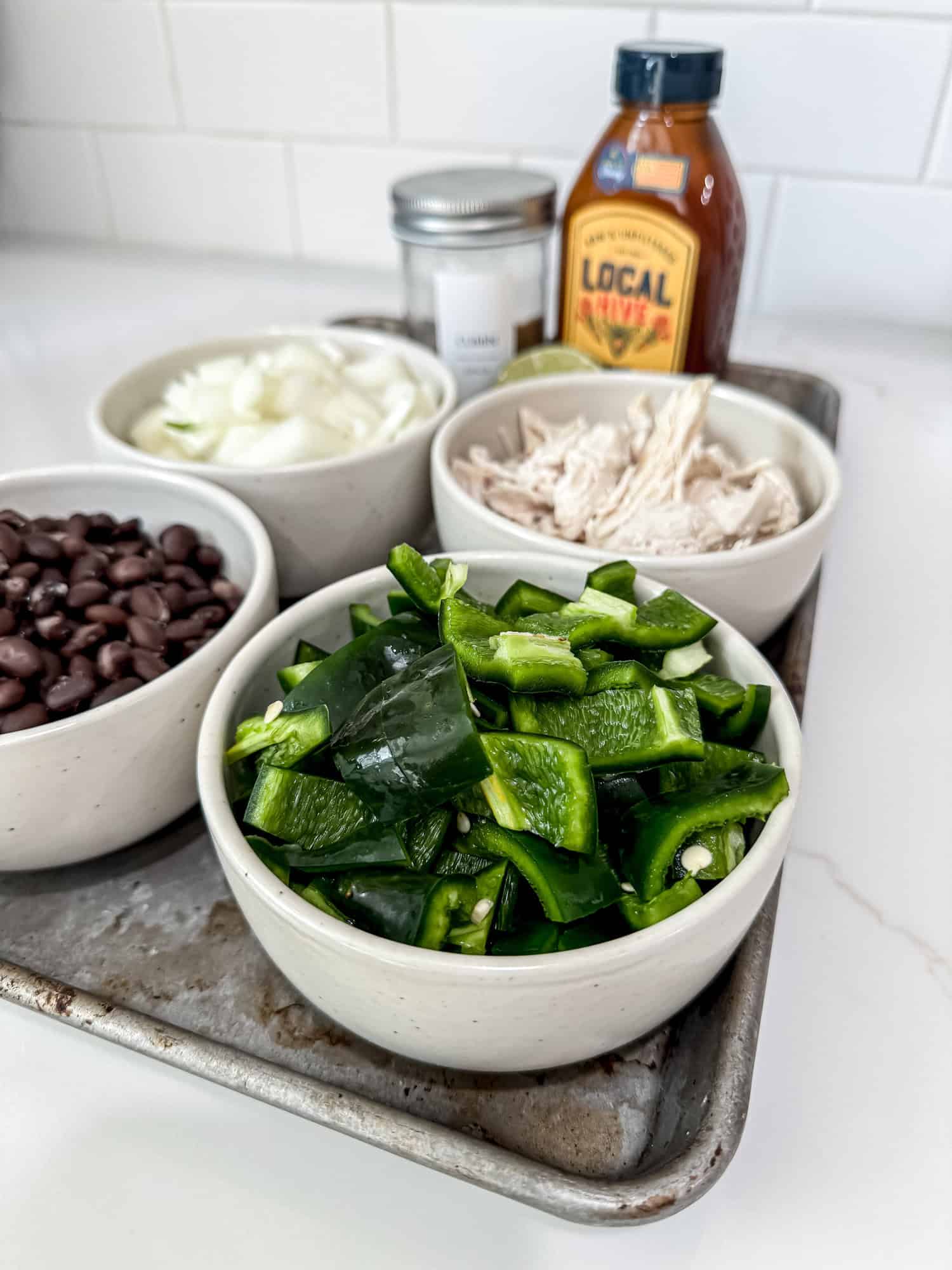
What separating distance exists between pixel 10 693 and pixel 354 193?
130 centimetres

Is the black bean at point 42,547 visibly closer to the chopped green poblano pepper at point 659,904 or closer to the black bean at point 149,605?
the black bean at point 149,605

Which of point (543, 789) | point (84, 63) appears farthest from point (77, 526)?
point (84, 63)

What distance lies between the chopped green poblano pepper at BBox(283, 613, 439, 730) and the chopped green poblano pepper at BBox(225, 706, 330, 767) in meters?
0.01

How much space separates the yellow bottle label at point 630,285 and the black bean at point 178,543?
53 centimetres

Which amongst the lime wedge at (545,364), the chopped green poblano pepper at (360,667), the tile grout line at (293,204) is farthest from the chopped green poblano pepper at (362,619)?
the tile grout line at (293,204)

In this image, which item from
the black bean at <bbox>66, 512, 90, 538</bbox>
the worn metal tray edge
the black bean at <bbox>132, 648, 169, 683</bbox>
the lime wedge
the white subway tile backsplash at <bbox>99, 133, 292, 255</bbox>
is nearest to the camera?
the worn metal tray edge

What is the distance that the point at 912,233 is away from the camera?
144 cm

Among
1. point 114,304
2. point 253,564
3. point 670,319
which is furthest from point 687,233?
point 114,304

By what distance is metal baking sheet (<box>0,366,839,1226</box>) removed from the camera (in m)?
0.49

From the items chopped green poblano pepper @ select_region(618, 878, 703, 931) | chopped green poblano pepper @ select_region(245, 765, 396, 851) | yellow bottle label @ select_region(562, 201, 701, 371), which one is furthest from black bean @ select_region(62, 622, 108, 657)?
yellow bottle label @ select_region(562, 201, 701, 371)

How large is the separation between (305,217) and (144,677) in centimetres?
132

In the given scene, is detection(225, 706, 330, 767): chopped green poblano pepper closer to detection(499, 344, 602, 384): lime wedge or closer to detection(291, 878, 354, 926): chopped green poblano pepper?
detection(291, 878, 354, 926): chopped green poblano pepper

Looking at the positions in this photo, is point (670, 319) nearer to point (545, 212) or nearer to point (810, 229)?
point (545, 212)

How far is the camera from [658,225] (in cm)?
101
